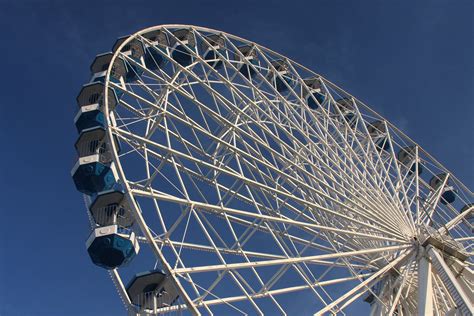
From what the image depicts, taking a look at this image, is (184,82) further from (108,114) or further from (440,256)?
(440,256)

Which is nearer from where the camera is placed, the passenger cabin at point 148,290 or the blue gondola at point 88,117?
the passenger cabin at point 148,290

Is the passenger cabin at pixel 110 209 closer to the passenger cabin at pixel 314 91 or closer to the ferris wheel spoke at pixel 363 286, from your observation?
the ferris wheel spoke at pixel 363 286

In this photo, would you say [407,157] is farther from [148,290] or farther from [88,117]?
[148,290]

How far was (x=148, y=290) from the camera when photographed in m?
14.8

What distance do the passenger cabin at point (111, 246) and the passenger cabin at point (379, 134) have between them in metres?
14.6

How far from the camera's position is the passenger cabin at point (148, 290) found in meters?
14.4

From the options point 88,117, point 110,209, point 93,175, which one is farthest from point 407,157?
point 110,209

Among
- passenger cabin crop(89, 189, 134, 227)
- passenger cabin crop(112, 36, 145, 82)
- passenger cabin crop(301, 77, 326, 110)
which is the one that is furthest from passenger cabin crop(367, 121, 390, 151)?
passenger cabin crop(89, 189, 134, 227)

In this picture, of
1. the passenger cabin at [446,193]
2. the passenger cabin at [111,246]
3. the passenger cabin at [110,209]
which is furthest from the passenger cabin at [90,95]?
the passenger cabin at [446,193]

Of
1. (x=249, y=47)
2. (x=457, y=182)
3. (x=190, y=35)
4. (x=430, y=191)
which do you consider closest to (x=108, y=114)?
(x=190, y=35)

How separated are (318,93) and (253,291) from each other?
13463 mm

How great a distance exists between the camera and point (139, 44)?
2041 centimetres

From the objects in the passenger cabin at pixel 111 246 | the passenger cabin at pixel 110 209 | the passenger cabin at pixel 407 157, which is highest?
the passenger cabin at pixel 407 157

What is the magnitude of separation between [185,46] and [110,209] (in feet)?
25.8
